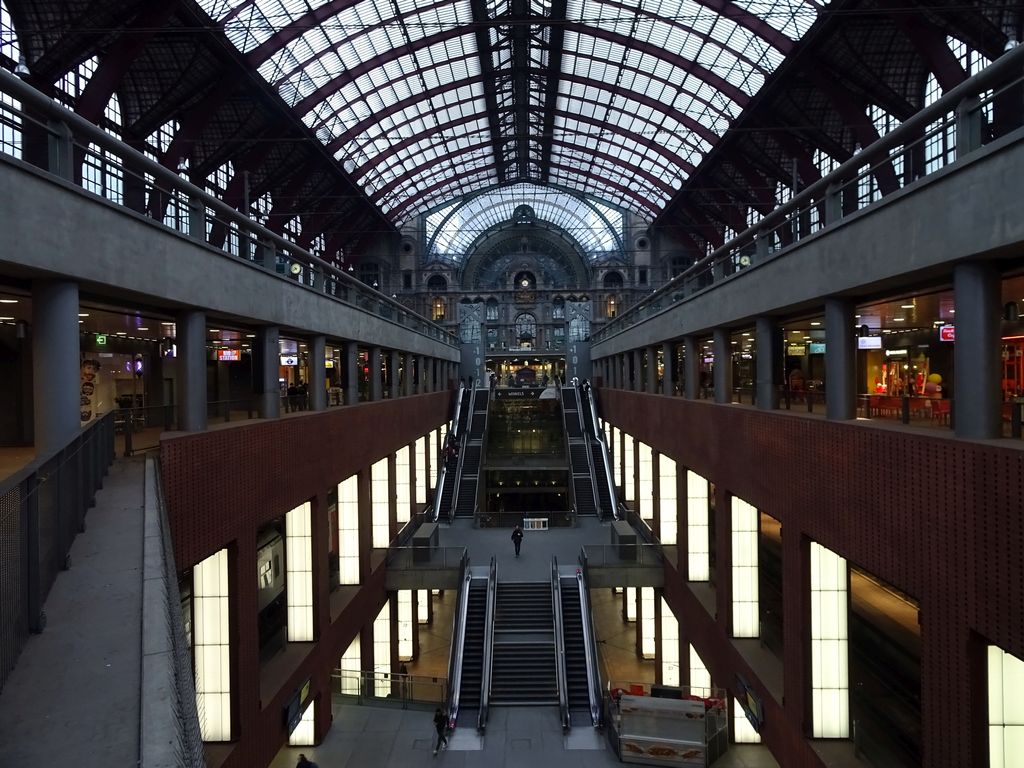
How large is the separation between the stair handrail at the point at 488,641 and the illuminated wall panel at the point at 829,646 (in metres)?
9.38

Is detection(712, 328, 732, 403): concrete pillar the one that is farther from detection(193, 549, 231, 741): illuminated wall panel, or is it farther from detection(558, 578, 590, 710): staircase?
Result: detection(193, 549, 231, 741): illuminated wall panel

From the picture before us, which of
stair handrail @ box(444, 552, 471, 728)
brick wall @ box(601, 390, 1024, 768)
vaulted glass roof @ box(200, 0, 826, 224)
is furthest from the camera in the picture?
vaulted glass roof @ box(200, 0, 826, 224)

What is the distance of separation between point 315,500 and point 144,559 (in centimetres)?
1105

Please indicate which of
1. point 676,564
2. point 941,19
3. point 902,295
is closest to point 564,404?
point 676,564

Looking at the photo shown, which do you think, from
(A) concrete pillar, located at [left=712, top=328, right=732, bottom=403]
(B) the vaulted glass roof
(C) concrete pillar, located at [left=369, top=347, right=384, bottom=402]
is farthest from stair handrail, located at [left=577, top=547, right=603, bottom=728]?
(B) the vaulted glass roof

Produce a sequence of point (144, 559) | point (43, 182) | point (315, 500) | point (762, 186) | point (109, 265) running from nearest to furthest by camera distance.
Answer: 1. point (144, 559)
2. point (43, 182)
3. point (109, 265)
4. point (315, 500)
5. point (762, 186)

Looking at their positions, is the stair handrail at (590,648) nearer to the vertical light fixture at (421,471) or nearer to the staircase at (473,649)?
the staircase at (473,649)

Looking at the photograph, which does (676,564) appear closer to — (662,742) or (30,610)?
(662,742)

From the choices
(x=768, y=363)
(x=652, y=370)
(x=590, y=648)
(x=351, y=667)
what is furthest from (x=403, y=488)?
(x=768, y=363)

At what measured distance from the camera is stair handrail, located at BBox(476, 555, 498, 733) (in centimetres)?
1809

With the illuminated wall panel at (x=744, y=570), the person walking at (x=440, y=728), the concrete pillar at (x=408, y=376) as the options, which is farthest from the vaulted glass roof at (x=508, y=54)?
the person walking at (x=440, y=728)

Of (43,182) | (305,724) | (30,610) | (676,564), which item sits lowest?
(305,724)

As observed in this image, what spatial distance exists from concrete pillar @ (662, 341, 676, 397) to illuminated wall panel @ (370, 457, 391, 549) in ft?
36.6

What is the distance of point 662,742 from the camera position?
1598cm
